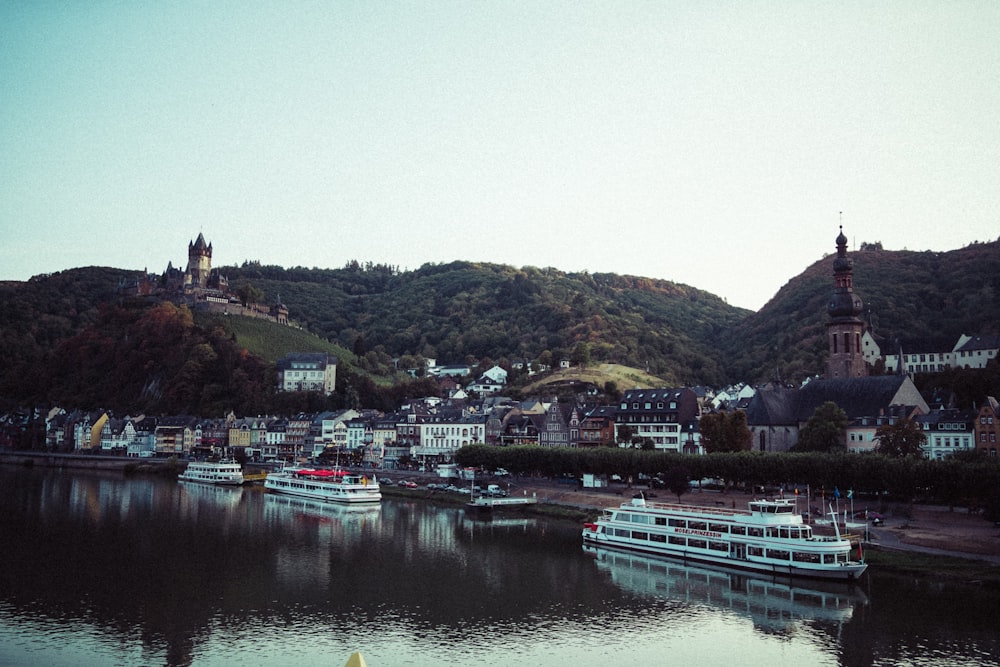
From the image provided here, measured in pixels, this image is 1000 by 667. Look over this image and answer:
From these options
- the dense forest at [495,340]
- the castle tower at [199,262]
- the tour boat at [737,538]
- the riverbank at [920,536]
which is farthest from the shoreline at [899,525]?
the castle tower at [199,262]

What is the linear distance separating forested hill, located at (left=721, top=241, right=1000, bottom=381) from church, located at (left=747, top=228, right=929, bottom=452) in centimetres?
2850

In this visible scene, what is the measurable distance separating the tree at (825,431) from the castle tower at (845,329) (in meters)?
13.8

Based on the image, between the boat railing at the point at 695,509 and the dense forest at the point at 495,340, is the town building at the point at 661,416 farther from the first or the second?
the dense forest at the point at 495,340

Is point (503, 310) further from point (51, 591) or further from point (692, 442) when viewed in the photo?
point (51, 591)

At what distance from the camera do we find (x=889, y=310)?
468ft

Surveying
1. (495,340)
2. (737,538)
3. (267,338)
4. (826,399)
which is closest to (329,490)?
(737,538)

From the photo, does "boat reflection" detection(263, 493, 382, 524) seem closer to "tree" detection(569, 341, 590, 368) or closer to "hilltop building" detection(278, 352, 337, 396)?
"hilltop building" detection(278, 352, 337, 396)

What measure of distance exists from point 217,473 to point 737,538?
67.9 m

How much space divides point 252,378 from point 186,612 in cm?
10778

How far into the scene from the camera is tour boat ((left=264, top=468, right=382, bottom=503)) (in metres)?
79.4

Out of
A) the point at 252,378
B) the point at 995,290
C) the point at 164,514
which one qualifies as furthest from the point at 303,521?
the point at 995,290

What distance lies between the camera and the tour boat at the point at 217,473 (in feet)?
318

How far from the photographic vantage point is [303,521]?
6769 cm

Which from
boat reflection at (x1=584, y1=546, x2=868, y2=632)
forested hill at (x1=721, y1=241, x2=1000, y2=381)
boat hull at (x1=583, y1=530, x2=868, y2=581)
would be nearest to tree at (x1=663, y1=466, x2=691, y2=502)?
boat hull at (x1=583, y1=530, x2=868, y2=581)
